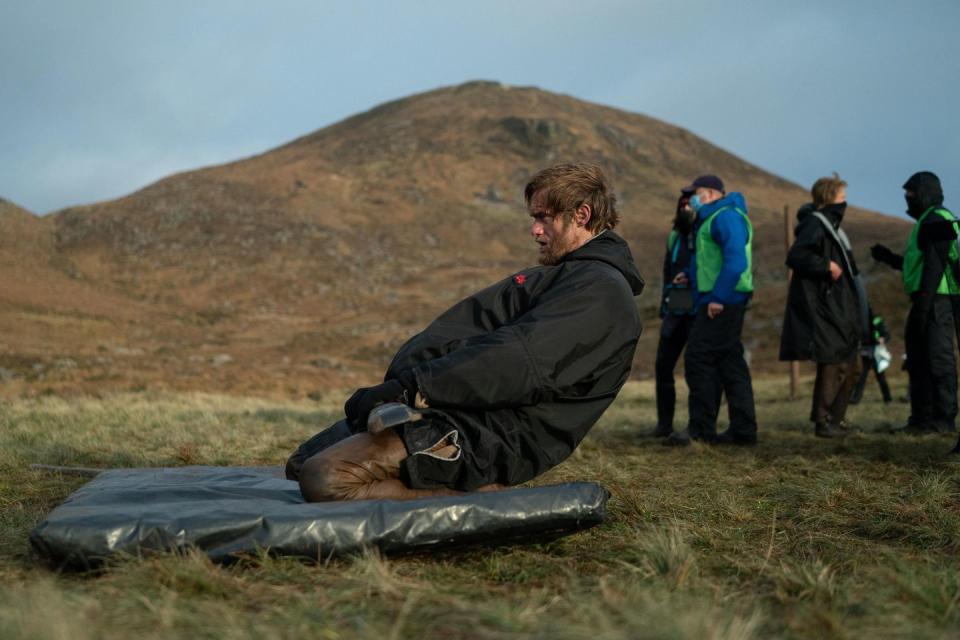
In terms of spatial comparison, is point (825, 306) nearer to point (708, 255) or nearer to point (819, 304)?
Answer: point (819, 304)

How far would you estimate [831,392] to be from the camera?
7.28 meters

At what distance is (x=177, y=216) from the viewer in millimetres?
48562

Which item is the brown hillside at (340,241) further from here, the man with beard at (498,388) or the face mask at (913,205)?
the man with beard at (498,388)

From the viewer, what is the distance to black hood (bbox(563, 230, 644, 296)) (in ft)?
11.8

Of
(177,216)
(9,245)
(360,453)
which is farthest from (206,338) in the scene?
(360,453)

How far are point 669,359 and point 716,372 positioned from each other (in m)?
0.70

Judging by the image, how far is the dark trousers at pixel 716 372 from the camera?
673 centimetres

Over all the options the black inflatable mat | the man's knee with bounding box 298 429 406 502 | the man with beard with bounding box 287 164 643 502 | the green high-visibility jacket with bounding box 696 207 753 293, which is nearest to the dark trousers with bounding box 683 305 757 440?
the green high-visibility jacket with bounding box 696 207 753 293

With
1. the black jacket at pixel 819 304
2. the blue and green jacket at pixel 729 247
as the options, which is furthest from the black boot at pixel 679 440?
the black jacket at pixel 819 304

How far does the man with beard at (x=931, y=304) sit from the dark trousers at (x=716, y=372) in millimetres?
1470

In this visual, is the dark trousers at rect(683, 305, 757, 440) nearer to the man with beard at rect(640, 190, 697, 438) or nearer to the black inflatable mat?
the man with beard at rect(640, 190, 697, 438)

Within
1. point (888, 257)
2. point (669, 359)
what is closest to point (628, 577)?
point (669, 359)

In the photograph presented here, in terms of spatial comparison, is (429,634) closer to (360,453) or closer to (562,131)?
(360,453)

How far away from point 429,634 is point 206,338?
2774cm
